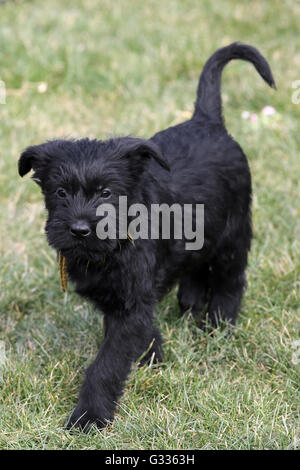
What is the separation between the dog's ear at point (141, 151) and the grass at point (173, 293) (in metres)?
1.03

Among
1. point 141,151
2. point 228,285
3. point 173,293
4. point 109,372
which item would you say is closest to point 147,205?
point 141,151

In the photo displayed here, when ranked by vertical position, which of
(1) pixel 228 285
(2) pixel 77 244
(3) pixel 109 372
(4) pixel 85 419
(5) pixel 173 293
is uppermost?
(2) pixel 77 244

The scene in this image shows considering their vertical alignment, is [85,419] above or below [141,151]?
below

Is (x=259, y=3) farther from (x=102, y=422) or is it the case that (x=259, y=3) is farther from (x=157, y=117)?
(x=102, y=422)

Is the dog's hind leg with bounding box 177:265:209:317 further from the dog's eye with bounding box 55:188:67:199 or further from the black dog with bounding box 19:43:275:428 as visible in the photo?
the dog's eye with bounding box 55:188:67:199

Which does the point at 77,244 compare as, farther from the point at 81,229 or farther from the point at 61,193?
the point at 61,193

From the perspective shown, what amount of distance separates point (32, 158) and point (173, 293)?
1.48 m

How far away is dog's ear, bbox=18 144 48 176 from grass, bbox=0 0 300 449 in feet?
3.06

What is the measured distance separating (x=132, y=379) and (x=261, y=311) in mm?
947

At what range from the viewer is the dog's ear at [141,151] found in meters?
2.79

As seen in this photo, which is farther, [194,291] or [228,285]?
[194,291]

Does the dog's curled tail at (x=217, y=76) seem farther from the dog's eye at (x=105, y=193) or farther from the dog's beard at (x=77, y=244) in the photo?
the dog's beard at (x=77, y=244)

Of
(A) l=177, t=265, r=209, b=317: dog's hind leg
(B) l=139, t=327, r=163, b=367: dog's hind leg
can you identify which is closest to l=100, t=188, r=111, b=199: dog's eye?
(B) l=139, t=327, r=163, b=367: dog's hind leg

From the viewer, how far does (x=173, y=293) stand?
4.10 metres
